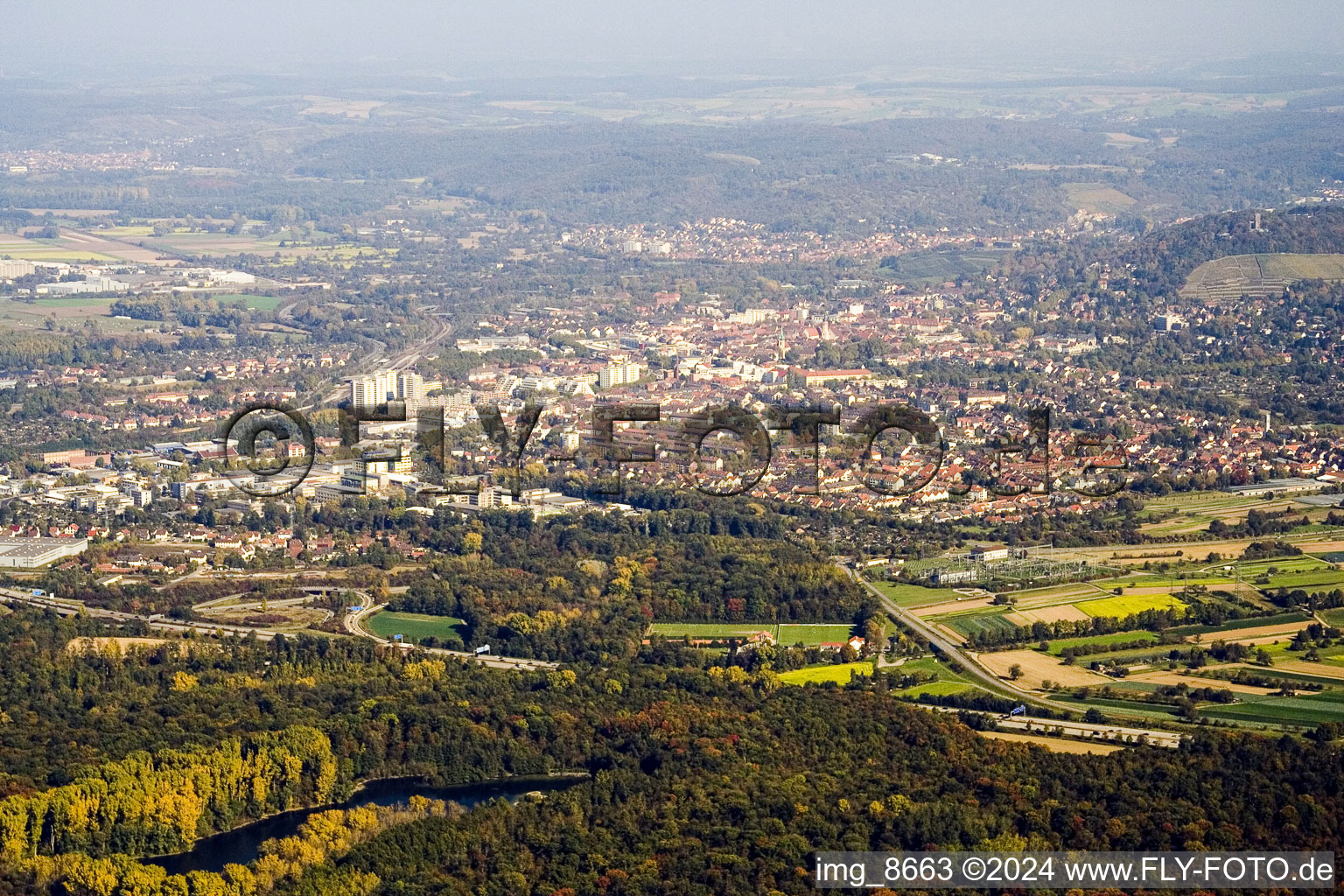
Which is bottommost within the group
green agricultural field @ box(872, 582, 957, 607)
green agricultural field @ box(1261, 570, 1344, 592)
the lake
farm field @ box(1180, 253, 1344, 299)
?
the lake

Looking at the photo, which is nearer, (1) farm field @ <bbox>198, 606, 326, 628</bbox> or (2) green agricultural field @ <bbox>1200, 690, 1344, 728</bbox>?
(2) green agricultural field @ <bbox>1200, 690, 1344, 728</bbox>

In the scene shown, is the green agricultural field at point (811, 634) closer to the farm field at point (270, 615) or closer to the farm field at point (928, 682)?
the farm field at point (928, 682)

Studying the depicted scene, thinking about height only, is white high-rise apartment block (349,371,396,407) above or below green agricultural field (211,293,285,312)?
above

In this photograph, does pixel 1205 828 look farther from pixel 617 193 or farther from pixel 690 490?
pixel 617 193

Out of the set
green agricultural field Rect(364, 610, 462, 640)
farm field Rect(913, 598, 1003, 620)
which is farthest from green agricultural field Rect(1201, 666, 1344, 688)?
green agricultural field Rect(364, 610, 462, 640)

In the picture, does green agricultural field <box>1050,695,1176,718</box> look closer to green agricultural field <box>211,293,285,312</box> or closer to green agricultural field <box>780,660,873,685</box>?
green agricultural field <box>780,660,873,685</box>

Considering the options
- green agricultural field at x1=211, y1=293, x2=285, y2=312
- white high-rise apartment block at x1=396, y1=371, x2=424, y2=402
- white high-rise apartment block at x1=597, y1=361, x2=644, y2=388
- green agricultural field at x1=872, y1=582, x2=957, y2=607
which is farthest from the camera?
green agricultural field at x1=211, y1=293, x2=285, y2=312

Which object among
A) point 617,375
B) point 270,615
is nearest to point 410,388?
point 617,375

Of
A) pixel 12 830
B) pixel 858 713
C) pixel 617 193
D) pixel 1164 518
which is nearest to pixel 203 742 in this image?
pixel 12 830

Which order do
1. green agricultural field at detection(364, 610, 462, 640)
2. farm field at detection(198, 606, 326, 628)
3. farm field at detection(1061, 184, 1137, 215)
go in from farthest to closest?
farm field at detection(1061, 184, 1137, 215)
farm field at detection(198, 606, 326, 628)
green agricultural field at detection(364, 610, 462, 640)
